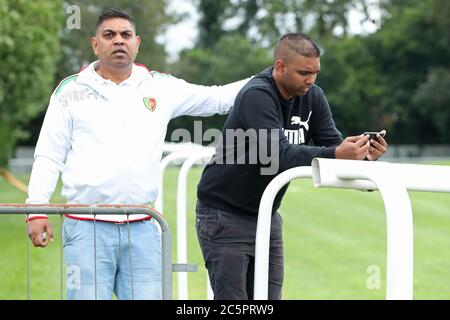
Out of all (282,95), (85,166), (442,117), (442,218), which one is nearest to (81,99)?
(85,166)

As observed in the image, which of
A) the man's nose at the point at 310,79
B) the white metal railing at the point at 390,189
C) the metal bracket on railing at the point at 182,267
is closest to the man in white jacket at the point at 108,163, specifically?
the metal bracket on railing at the point at 182,267

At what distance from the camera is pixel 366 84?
64625 millimetres

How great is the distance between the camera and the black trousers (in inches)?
204

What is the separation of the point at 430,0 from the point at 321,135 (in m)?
57.0

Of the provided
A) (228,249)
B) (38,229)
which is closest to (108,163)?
(38,229)

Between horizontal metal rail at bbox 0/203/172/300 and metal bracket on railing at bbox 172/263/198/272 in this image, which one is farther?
metal bracket on railing at bbox 172/263/198/272

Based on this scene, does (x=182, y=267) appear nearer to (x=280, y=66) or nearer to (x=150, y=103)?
(x=150, y=103)

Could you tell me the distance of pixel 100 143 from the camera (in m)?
5.26

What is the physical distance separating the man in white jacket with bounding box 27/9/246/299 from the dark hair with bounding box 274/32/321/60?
75 centimetres

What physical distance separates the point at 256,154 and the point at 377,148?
1.98ft

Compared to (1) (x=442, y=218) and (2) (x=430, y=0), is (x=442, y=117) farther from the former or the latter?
(1) (x=442, y=218)

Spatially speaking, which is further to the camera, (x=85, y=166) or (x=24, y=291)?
(x=24, y=291)

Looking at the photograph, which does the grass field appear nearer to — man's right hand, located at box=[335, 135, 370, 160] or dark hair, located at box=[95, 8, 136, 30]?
dark hair, located at box=[95, 8, 136, 30]

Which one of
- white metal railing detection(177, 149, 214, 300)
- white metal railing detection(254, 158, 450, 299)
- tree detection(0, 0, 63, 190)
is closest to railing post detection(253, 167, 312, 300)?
white metal railing detection(254, 158, 450, 299)
